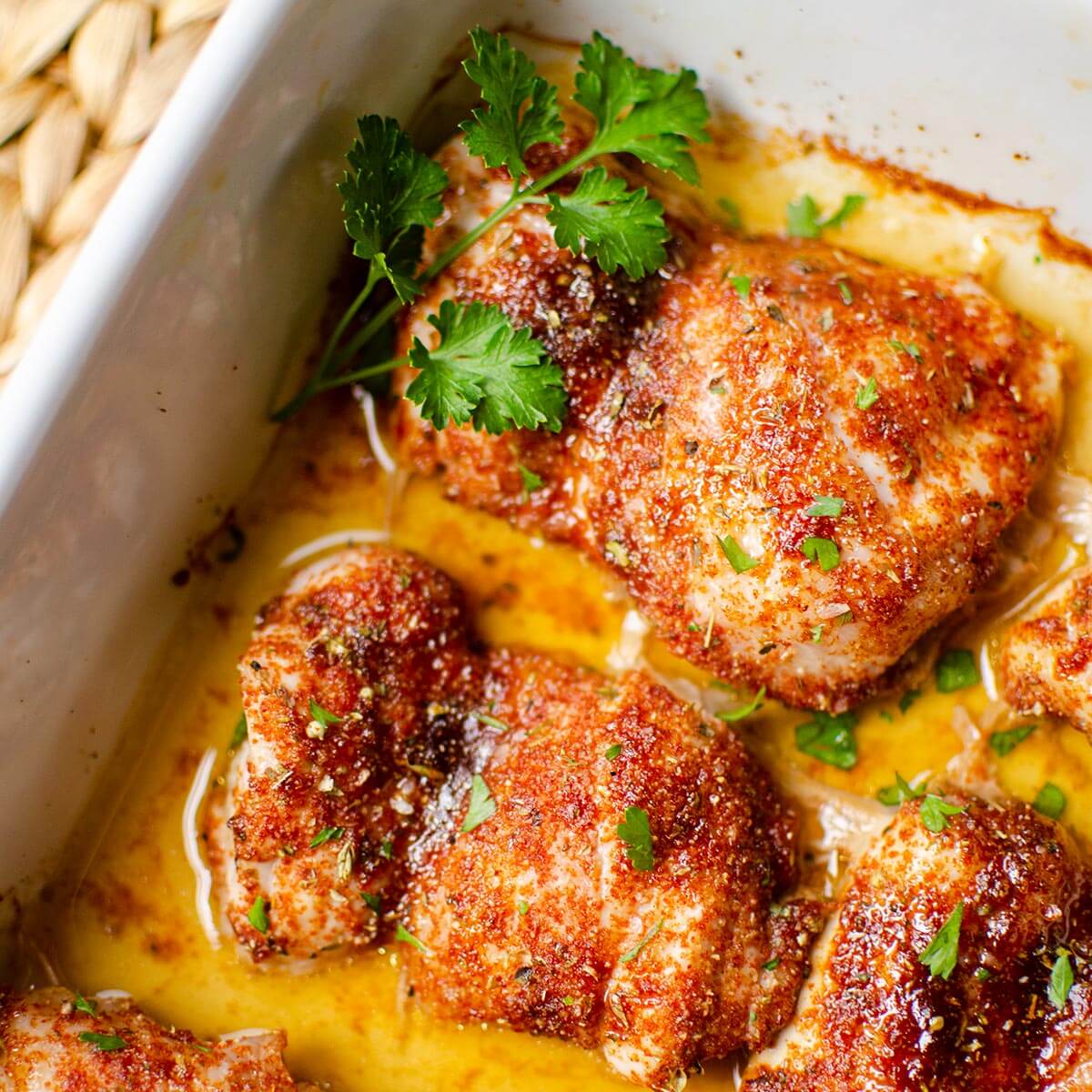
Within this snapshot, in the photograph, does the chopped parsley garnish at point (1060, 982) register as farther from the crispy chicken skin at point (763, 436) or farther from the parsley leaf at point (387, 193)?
the parsley leaf at point (387, 193)

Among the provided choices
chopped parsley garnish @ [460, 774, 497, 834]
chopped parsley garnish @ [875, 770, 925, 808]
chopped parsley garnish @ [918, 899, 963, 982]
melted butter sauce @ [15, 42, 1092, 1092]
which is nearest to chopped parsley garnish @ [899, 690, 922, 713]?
melted butter sauce @ [15, 42, 1092, 1092]

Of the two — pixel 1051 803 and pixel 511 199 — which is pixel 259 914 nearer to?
pixel 511 199

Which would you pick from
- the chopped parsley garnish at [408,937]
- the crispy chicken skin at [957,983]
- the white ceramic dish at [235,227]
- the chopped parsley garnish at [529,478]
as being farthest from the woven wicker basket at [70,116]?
the crispy chicken skin at [957,983]

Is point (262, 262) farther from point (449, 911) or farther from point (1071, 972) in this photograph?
point (1071, 972)

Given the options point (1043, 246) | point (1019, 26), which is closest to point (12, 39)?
point (1019, 26)

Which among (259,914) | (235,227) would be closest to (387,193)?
(235,227)

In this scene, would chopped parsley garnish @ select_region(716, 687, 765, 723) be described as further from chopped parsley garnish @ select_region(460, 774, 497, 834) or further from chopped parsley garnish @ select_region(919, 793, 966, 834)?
chopped parsley garnish @ select_region(460, 774, 497, 834)

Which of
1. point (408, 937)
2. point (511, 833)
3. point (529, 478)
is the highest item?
point (529, 478)
